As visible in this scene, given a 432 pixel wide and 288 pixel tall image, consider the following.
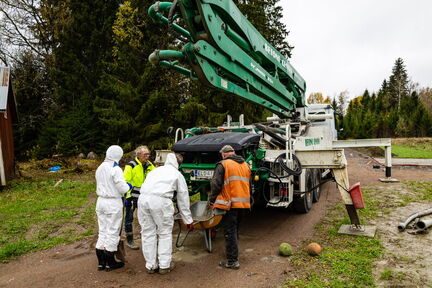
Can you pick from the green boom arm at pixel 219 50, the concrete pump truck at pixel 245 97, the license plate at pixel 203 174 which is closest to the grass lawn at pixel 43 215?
the license plate at pixel 203 174

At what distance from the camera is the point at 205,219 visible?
15.5 ft

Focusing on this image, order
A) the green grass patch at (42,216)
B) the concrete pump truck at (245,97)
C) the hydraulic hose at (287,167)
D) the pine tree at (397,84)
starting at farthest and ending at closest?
the pine tree at (397,84) < the green grass patch at (42,216) < the hydraulic hose at (287,167) < the concrete pump truck at (245,97)

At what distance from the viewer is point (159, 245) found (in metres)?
4.11

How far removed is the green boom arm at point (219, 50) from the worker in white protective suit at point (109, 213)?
70.7 inches

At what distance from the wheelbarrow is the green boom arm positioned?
1.89m

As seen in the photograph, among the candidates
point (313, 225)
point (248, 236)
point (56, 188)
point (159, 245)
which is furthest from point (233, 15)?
point (56, 188)

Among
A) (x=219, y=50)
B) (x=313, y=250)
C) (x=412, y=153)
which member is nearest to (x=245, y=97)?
(x=219, y=50)

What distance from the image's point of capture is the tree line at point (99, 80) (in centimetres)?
1667

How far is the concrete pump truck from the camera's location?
13.1ft

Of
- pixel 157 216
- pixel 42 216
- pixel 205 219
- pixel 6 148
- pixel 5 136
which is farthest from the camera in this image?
pixel 5 136

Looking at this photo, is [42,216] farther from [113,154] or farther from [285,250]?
[285,250]

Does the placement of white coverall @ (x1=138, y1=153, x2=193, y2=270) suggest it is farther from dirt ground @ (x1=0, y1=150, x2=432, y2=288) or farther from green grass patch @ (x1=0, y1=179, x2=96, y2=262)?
green grass patch @ (x1=0, y1=179, x2=96, y2=262)

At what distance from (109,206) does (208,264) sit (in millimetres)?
1639

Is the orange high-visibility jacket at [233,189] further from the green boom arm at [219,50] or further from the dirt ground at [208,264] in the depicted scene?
the green boom arm at [219,50]
